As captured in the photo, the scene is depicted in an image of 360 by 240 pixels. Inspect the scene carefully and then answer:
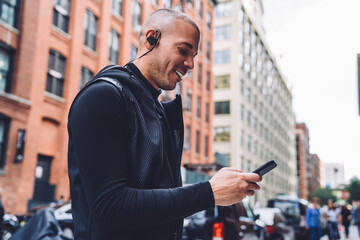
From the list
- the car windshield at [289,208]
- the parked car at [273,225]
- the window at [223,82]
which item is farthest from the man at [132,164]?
the window at [223,82]

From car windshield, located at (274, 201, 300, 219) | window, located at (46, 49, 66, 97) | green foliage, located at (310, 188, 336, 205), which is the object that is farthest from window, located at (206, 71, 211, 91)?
green foliage, located at (310, 188, 336, 205)

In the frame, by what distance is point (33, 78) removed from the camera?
63.4ft

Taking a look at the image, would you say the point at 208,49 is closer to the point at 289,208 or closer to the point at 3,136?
the point at 289,208

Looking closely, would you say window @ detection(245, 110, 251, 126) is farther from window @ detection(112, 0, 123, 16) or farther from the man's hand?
the man's hand

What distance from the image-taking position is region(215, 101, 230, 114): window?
168 ft

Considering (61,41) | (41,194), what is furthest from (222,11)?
(41,194)

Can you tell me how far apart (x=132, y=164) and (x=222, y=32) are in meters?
53.8

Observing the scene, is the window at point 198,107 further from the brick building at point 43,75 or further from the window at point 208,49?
the brick building at point 43,75

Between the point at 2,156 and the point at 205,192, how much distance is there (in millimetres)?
18040

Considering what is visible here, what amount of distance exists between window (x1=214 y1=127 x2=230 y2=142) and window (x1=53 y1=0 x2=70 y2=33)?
30.9 metres

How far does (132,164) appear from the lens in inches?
62.6

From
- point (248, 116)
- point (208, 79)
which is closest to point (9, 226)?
point (208, 79)

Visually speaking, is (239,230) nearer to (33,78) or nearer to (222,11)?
(33,78)

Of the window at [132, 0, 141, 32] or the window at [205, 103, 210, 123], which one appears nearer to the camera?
the window at [132, 0, 141, 32]
